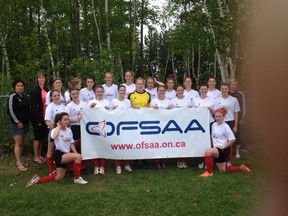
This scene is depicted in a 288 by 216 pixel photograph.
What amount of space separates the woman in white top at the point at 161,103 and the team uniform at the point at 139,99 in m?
0.14

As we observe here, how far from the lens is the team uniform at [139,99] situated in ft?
25.9

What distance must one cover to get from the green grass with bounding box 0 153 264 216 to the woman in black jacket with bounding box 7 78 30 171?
53 cm

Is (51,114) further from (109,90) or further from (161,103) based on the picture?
(161,103)

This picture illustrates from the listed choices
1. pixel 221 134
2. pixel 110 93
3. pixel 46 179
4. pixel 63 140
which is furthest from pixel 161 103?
pixel 46 179

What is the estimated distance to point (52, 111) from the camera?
736 centimetres

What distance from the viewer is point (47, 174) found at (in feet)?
24.8

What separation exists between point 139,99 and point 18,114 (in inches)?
105

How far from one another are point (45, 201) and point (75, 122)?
2.16m

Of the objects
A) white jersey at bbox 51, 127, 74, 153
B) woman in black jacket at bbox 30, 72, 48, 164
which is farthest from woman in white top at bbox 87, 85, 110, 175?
woman in black jacket at bbox 30, 72, 48, 164

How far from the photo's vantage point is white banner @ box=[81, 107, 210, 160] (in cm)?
763

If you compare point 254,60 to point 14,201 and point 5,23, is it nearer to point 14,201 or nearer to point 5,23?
point 14,201

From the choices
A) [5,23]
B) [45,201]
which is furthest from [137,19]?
[45,201]

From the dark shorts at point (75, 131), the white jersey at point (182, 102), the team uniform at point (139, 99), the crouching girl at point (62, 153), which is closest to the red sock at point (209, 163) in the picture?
the white jersey at point (182, 102)

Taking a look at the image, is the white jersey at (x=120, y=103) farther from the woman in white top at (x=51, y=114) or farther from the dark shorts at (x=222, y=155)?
the dark shorts at (x=222, y=155)
